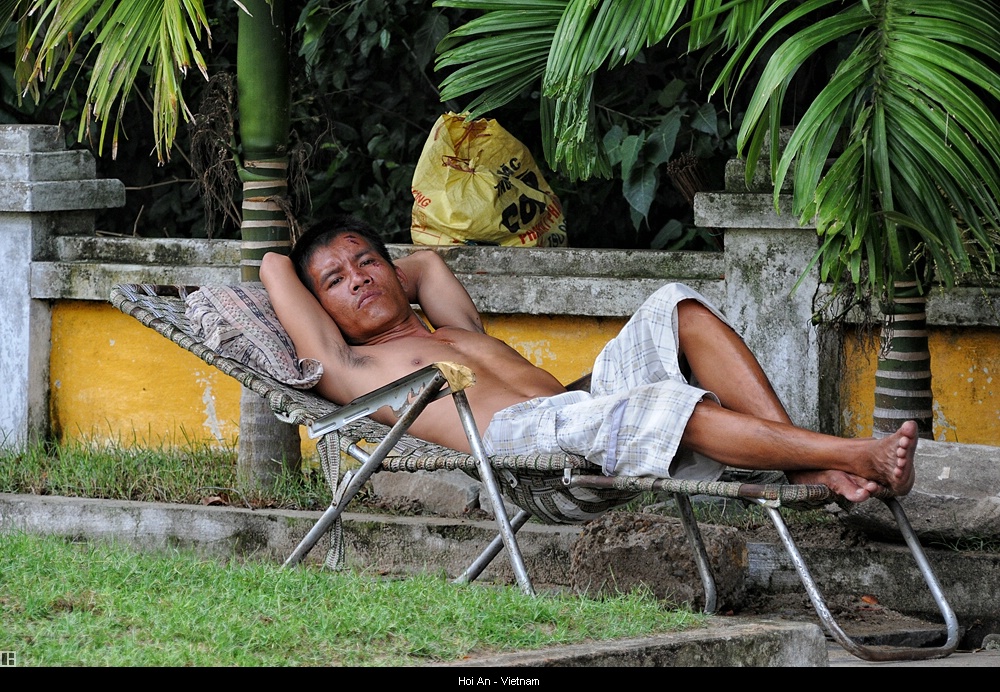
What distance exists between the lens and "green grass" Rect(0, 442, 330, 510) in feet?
16.8

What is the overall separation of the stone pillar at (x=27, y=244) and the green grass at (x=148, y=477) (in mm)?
233

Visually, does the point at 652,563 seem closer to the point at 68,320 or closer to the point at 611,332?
the point at 611,332

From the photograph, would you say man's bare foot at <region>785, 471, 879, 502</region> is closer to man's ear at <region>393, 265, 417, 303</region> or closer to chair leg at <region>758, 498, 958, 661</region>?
chair leg at <region>758, 498, 958, 661</region>

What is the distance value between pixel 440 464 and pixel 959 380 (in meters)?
2.11

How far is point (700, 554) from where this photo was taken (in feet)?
12.6

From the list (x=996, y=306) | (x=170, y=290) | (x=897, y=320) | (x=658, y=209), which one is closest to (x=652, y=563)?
(x=897, y=320)

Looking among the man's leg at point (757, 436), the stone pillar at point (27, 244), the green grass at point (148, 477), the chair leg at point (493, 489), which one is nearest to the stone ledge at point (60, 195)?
the stone pillar at point (27, 244)

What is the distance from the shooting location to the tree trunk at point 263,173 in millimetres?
4797

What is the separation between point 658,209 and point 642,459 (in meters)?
3.17

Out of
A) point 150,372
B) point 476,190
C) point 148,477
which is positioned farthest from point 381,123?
point 148,477

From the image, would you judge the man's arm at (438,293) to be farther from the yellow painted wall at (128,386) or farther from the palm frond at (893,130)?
the palm frond at (893,130)

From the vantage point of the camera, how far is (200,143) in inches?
232

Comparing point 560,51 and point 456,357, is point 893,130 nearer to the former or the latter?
point 560,51
